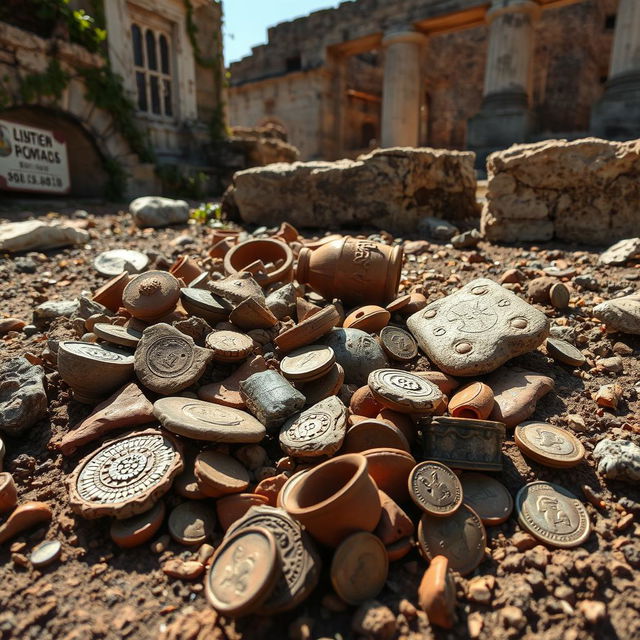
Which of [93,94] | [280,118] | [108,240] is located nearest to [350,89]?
[280,118]

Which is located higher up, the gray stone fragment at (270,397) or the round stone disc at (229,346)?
the round stone disc at (229,346)

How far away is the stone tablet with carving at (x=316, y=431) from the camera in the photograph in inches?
72.4

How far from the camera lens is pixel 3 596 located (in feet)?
5.07

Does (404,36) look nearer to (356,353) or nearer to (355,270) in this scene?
(355,270)

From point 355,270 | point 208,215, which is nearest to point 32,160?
point 208,215

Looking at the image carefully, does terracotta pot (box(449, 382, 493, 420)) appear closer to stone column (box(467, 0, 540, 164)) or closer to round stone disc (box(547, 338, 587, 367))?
round stone disc (box(547, 338, 587, 367))

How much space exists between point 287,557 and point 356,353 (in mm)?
1119

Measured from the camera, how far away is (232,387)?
7.48 ft

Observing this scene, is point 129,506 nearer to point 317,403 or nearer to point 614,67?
point 317,403

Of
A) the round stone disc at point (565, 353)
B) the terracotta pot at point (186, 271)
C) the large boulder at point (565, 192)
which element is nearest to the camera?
the round stone disc at point (565, 353)

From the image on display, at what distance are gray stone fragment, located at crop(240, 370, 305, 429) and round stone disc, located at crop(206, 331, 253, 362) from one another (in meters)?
0.22

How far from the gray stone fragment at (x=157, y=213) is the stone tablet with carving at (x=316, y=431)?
4.46m

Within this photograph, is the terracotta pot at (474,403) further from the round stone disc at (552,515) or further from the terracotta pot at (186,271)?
the terracotta pot at (186,271)

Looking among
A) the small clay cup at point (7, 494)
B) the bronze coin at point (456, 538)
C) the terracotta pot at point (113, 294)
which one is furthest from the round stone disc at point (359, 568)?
the terracotta pot at point (113, 294)
